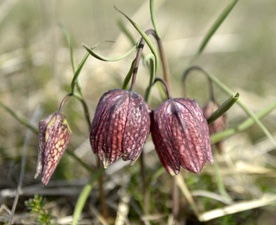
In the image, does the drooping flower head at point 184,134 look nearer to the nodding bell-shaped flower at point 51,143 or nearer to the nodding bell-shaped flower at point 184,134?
the nodding bell-shaped flower at point 184,134

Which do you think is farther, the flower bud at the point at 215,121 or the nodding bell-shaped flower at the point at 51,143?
the flower bud at the point at 215,121

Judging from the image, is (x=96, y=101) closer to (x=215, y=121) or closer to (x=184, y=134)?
(x=215, y=121)

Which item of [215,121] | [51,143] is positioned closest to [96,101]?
[215,121]

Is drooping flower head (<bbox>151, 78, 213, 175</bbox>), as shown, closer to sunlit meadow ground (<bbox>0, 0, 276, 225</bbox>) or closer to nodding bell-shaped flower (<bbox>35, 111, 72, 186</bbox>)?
nodding bell-shaped flower (<bbox>35, 111, 72, 186</bbox>)

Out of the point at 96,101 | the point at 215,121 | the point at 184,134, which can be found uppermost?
the point at 184,134

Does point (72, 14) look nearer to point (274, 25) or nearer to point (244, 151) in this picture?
point (274, 25)

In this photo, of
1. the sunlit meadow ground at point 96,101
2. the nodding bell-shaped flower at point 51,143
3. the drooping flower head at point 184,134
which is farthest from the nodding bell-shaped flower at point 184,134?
the sunlit meadow ground at point 96,101
